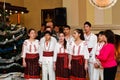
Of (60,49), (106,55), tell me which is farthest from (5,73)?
(106,55)

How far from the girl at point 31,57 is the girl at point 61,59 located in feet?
1.40

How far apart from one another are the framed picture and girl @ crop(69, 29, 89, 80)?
18.4ft

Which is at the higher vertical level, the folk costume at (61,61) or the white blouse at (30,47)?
the white blouse at (30,47)

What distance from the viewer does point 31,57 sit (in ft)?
20.9

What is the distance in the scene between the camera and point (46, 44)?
248 inches

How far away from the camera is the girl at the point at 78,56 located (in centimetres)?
598

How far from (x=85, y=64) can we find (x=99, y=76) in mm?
549

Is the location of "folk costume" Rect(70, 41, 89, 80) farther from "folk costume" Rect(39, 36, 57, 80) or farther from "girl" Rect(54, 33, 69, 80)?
"folk costume" Rect(39, 36, 57, 80)

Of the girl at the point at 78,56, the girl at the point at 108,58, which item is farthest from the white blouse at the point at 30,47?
the girl at the point at 108,58

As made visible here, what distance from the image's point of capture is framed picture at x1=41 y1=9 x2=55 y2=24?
11669 mm

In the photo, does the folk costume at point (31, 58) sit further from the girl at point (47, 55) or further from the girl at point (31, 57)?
the girl at point (47, 55)

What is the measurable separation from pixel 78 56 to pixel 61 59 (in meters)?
0.41

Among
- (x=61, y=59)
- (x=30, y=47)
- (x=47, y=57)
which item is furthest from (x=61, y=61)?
(x=30, y=47)

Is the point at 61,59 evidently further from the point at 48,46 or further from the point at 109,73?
the point at 109,73
